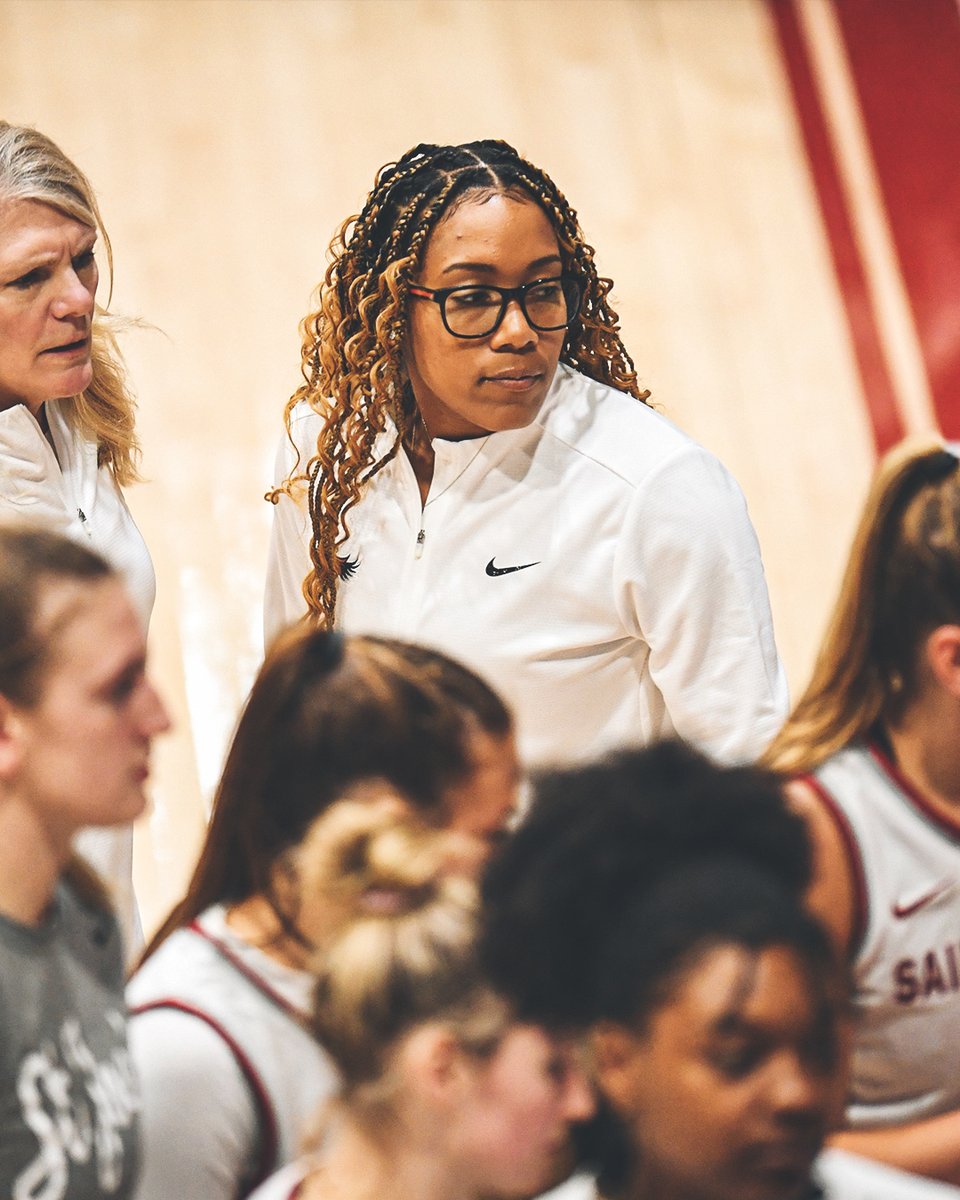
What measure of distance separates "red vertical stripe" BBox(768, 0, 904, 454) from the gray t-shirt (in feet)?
11.2

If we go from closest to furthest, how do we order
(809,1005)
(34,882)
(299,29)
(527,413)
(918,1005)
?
(809,1005) → (34,882) → (918,1005) → (527,413) → (299,29)

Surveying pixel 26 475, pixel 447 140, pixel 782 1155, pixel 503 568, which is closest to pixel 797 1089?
pixel 782 1155

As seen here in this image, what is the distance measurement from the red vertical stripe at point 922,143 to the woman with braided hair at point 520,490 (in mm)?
2294

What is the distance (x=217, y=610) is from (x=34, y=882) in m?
2.61

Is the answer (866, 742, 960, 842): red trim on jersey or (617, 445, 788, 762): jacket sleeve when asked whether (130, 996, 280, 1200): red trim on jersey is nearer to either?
(866, 742, 960, 842): red trim on jersey

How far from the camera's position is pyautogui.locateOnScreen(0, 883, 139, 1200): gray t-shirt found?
1.16 meters

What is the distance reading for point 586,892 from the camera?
1096 millimetres

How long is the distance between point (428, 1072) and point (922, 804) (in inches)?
19.6

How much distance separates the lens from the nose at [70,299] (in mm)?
2242

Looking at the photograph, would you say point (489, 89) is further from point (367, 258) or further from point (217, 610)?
point (367, 258)

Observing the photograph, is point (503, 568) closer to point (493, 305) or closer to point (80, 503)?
point (493, 305)

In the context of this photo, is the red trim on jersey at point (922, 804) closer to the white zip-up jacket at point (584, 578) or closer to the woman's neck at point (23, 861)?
the white zip-up jacket at point (584, 578)

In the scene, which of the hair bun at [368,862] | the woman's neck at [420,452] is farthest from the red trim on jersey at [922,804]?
the woman's neck at [420,452]

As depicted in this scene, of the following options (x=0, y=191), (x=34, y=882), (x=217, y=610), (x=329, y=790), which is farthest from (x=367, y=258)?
(x=217, y=610)
